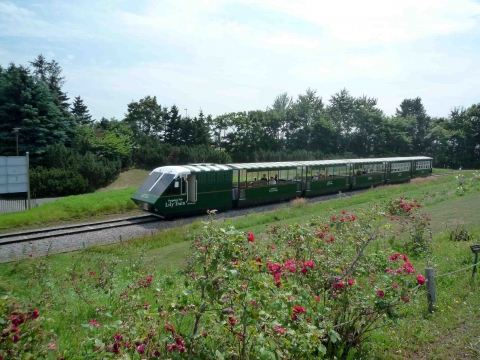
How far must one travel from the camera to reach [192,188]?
67.9ft

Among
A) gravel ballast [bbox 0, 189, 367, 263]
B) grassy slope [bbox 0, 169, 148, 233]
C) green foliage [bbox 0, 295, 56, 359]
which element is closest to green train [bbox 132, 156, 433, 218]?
gravel ballast [bbox 0, 189, 367, 263]

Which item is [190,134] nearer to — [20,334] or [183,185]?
[183,185]

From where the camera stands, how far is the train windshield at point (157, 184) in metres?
19.3

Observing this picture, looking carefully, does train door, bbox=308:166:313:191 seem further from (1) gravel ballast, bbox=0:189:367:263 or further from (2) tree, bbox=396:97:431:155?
(2) tree, bbox=396:97:431:155

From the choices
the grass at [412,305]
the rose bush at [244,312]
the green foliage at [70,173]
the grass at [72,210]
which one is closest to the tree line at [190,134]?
the green foliage at [70,173]

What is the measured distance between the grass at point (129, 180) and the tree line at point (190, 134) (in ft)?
2.66

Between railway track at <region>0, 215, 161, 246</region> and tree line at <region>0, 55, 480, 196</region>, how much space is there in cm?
1240

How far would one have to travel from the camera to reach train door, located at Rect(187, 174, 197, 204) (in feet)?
67.6

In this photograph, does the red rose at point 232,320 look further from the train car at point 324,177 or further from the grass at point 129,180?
the grass at point 129,180

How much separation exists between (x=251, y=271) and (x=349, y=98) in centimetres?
7201

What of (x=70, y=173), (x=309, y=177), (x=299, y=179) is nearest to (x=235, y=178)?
(x=299, y=179)

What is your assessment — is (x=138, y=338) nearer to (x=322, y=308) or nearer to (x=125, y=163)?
(x=322, y=308)

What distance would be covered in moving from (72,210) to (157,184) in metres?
5.54

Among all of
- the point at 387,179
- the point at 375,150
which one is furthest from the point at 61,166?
the point at 375,150
